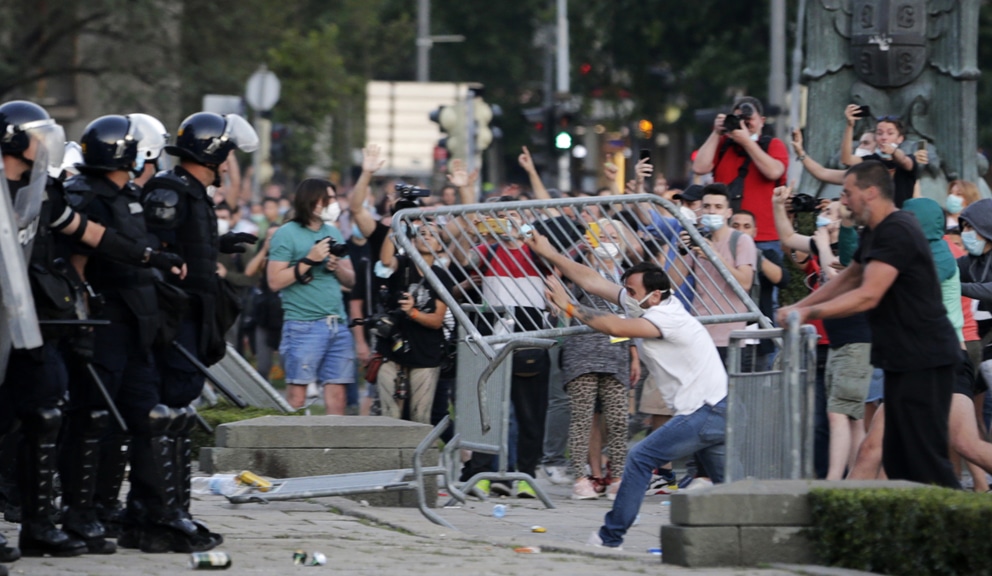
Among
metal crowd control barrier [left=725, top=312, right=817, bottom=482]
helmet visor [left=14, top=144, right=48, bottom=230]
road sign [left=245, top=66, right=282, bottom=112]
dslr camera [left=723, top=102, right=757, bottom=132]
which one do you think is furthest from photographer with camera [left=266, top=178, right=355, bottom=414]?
road sign [left=245, top=66, right=282, bottom=112]

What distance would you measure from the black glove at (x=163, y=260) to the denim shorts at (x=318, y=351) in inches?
177

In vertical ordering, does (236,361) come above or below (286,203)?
below

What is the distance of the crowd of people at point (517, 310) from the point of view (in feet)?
Answer: 24.8

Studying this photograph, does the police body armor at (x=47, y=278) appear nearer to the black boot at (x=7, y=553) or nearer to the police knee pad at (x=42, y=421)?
the police knee pad at (x=42, y=421)

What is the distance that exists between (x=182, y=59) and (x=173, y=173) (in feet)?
87.8

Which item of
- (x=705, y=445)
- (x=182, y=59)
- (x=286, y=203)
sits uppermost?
(x=182, y=59)

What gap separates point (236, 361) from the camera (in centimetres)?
1195

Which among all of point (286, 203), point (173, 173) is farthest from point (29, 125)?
point (286, 203)

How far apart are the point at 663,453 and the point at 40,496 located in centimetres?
289

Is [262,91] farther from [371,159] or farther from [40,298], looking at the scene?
[40,298]

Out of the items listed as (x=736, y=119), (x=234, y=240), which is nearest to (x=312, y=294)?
(x=736, y=119)

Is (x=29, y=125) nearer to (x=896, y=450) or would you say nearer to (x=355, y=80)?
(x=896, y=450)

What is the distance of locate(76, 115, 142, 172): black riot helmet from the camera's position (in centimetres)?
771

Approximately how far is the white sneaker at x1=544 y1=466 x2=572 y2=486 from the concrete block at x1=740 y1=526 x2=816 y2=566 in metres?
4.41
